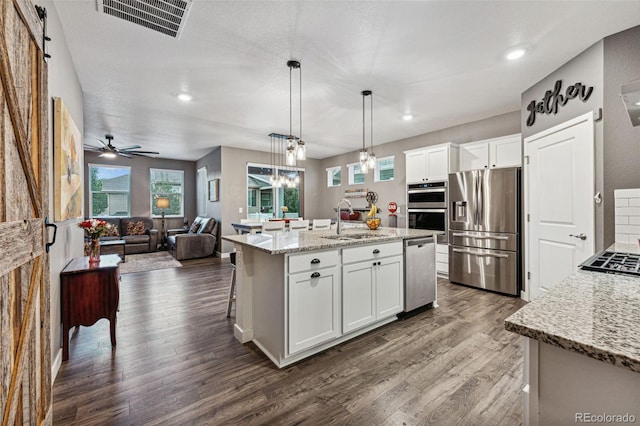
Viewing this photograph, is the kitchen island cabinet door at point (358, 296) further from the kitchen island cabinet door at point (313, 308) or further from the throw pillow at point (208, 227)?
Answer: the throw pillow at point (208, 227)

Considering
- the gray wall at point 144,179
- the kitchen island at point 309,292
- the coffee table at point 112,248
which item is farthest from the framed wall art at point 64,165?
the gray wall at point 144,179

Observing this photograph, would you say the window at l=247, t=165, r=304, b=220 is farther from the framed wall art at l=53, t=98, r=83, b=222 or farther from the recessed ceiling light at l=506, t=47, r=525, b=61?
the recessed ceiling light at l=506, t=47, r=525, b=61

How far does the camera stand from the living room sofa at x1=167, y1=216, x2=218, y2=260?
6.47 meters

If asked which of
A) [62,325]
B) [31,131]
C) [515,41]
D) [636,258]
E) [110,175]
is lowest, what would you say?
[62,325]

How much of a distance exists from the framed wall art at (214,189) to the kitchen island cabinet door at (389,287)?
5.20 meters

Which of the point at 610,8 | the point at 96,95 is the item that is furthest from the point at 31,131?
the point at 610,8

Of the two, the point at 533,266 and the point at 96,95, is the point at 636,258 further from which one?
the point at 96,95

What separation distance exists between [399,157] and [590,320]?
18.8ft

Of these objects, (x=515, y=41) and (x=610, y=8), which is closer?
(x=610, y=8)

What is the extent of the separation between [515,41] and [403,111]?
1.89 metres

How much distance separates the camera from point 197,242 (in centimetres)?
664

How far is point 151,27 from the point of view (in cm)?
231

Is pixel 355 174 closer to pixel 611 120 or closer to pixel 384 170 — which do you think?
pixel 384 170

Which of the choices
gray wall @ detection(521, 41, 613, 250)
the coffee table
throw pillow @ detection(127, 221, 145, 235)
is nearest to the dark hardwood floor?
gray wall @ detection(521, 41, 613, 250)
